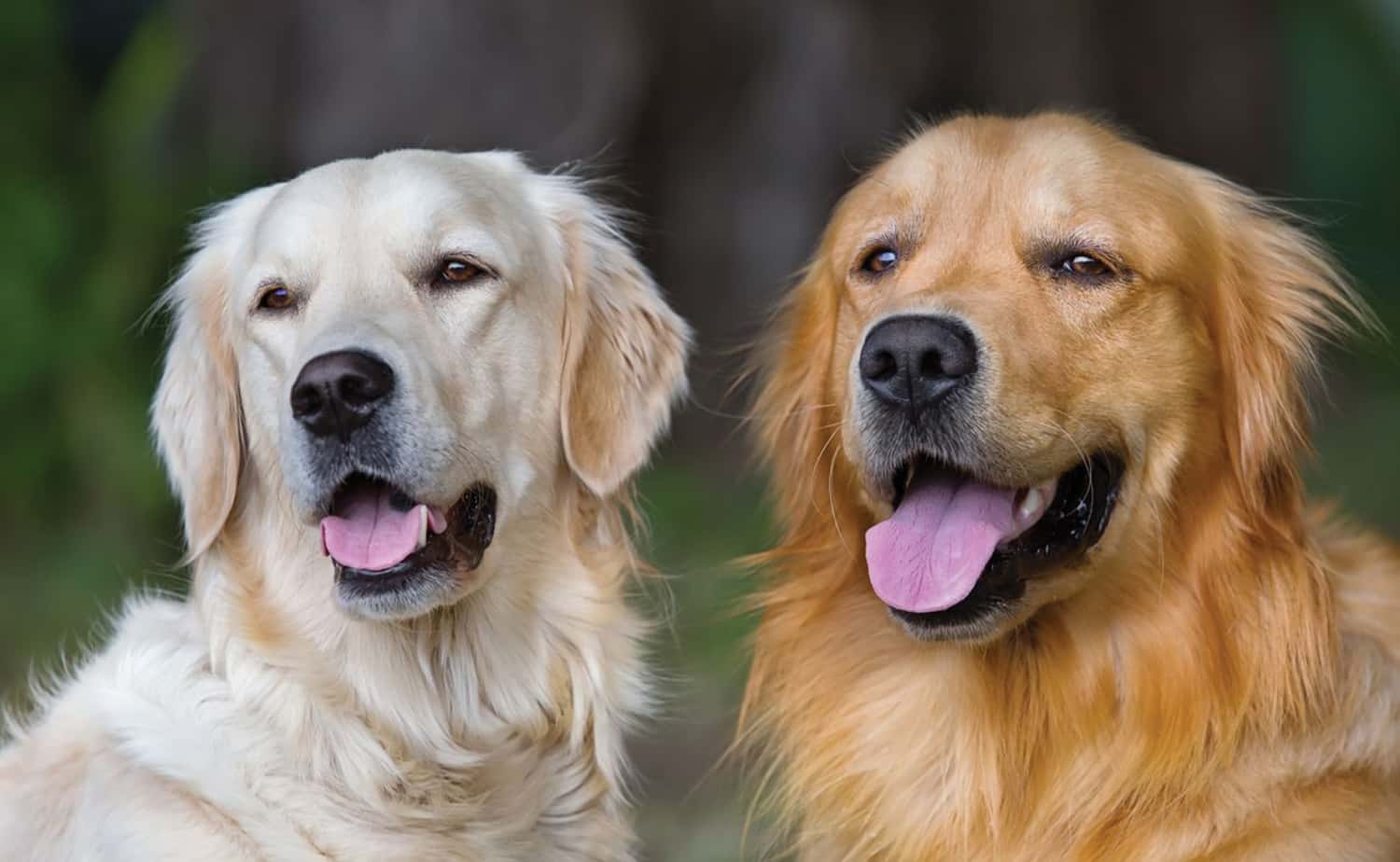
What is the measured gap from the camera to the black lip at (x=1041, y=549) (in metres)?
3.22

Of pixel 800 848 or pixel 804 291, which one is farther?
pixel 804 291

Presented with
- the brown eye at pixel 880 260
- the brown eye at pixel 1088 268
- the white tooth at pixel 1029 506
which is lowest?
the white tooth at pixel 1029 506

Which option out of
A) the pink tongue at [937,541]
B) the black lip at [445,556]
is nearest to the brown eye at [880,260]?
the pink tongue at [937,541]

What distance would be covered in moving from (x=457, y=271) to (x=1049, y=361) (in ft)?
3.75

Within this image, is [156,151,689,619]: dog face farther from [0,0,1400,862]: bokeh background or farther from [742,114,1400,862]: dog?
[0,0,1400,862]: bokeh background

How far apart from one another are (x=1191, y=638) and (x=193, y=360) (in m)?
2.06

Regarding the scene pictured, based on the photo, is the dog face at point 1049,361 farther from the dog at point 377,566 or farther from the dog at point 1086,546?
the dog at point 377,566

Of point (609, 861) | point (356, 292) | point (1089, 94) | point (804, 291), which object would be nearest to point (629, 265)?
point (804, 291)

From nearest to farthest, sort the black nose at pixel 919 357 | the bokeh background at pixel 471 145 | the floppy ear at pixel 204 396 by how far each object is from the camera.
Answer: the black nose at pixel 919 357 → the floppy ear at pixel 204 396 → the bokeh background at pixel 471 145

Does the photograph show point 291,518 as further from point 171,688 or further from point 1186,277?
point 1186,277

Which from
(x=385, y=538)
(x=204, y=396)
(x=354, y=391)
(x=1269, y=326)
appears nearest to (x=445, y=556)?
(x=385, y=538)

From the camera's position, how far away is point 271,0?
7.36m

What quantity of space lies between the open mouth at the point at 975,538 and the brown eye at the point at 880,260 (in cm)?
46

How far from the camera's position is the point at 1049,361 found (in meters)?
3.21
